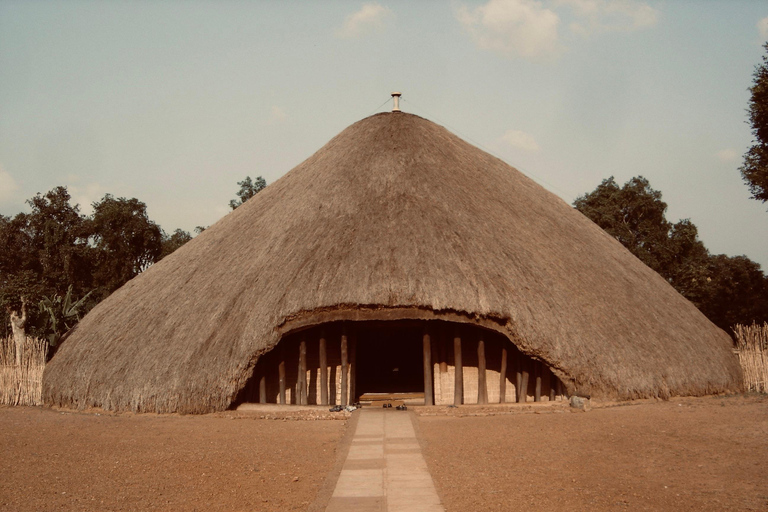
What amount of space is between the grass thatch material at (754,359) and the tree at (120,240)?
1183 inches

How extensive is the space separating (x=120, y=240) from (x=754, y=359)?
107 feet

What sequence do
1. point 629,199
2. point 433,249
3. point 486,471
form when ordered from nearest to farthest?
point 486,471, point 433,249, point 629,199

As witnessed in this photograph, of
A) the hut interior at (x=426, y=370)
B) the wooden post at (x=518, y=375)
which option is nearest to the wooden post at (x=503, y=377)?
the hut interior at (x=426, y=370)

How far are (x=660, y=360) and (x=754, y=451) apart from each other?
4.80 m

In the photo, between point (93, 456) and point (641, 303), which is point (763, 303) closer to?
point (641, 303)

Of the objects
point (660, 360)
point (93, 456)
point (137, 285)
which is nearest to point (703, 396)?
point (660, 360)

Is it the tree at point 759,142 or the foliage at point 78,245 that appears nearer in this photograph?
the tree at point 759,142

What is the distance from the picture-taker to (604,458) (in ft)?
26.9

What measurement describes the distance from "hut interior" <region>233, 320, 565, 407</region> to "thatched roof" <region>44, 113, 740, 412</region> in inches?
36.4

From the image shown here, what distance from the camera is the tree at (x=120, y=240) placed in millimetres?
34812

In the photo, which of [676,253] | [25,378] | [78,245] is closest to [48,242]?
[78,245]

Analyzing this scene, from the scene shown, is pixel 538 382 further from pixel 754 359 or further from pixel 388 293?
pixel 754 359

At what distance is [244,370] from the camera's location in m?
12.2

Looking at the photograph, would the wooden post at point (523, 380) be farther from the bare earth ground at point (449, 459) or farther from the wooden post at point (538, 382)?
the bare earth ground at point (449, 459)
